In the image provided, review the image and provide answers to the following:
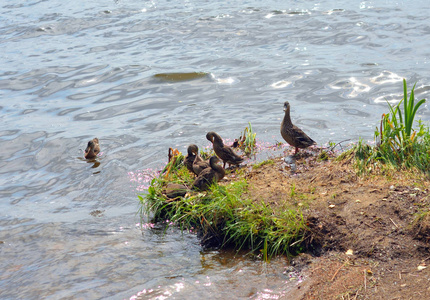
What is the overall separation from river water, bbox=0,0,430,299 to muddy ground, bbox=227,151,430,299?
1.64ft

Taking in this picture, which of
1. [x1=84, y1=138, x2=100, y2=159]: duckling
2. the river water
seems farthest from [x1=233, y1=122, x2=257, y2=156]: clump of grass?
[x1=84, y1=138, x2=100, y2=159]: duckling

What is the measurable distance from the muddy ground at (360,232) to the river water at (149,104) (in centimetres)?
50

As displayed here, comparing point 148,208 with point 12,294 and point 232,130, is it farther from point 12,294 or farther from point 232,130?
point 232,130

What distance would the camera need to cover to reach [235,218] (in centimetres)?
675

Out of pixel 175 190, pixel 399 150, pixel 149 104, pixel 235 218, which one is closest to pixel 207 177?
pixel 175 190

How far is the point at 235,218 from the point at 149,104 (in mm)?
8832

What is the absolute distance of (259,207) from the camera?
6801 millimetres

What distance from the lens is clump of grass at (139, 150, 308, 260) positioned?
634 cm

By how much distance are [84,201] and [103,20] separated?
1725cm

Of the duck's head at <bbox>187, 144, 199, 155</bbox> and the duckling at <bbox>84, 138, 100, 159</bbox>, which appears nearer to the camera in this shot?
the duck's head at <bbox>187, 144, 199, 155</bbox>

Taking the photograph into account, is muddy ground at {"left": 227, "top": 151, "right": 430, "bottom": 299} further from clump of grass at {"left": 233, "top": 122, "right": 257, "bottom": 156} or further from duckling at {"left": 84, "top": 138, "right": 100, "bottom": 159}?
duckling at {"left": 84, "top": 138, "right": 100, "bottom": 159}

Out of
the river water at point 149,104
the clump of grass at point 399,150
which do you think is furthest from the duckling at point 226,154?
the clump of grass at point 399,150

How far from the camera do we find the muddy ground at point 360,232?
5.36 m

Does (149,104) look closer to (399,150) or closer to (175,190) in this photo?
(175,190)
